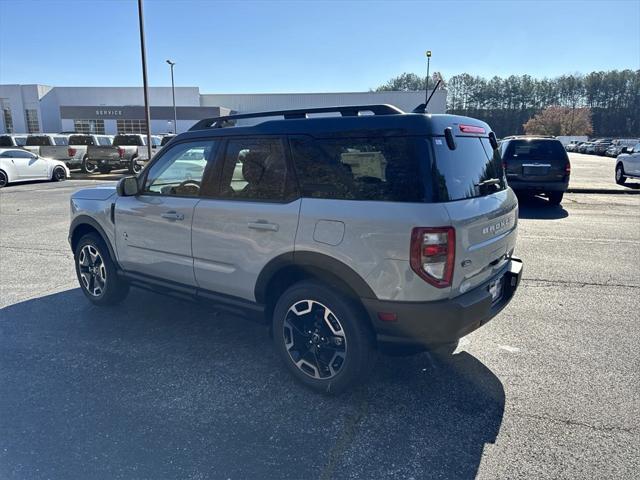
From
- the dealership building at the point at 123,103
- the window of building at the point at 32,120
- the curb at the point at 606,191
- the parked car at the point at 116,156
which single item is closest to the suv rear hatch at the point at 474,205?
the curb at the point at 606,191

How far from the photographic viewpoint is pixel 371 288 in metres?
2.71

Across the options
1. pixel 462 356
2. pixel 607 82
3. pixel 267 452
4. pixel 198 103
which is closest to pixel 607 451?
pixel 462 356

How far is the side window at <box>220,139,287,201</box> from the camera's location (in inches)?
123

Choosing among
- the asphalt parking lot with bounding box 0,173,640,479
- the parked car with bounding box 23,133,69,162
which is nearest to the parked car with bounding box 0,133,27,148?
the parked car with bounding box 23,133,69,162

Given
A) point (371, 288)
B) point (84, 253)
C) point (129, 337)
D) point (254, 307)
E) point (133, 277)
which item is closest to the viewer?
point (371, 288)

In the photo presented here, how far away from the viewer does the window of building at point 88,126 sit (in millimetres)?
53375

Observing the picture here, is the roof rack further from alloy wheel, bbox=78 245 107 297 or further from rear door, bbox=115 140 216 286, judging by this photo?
alloy wheel, bbox=78 245 107 297

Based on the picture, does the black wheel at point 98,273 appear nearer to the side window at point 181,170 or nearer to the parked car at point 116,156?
the side window at point 181,170

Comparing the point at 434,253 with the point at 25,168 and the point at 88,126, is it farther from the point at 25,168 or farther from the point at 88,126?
the point at 88,126

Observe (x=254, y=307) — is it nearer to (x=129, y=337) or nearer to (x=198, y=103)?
(x=129, y=337)

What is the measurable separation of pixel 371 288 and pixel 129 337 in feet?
8.19

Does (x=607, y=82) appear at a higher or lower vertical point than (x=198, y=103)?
higher

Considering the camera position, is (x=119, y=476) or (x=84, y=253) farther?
(x=84, y=253)

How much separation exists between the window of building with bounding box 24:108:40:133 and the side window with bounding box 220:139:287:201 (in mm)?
66964
